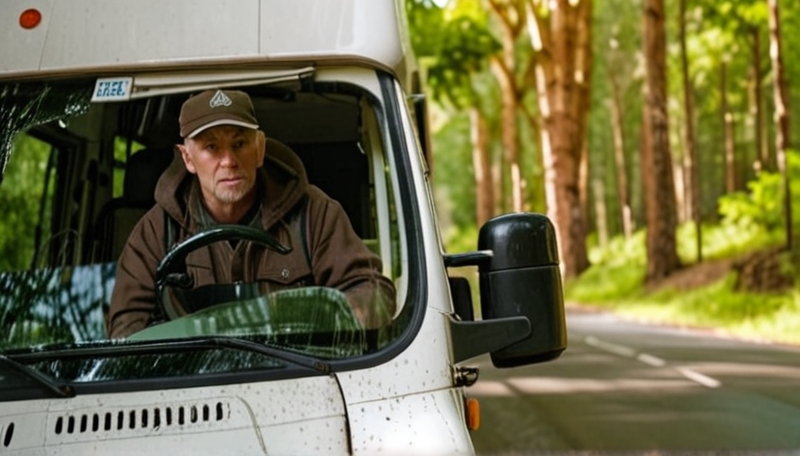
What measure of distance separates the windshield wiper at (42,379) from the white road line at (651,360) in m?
15.1

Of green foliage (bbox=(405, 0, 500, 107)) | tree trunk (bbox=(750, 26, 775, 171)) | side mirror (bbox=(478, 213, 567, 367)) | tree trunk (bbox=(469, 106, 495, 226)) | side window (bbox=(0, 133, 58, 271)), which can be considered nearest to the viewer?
side mirror (bbox=(478, 213, 567, 367))

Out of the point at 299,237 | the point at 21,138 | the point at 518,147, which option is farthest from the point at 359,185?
the point at 518,147

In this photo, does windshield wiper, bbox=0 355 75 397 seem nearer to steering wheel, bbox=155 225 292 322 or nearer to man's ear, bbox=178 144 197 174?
steering wheel, bbox=155 225 292 322

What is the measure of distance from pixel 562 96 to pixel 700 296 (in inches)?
342

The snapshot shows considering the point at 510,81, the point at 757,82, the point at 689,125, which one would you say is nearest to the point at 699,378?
the point at 510,81

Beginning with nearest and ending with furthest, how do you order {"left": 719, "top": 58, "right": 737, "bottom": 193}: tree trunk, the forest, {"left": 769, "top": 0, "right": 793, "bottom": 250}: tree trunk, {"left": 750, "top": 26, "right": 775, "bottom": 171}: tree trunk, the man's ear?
the man's ear, the forest, {"left": 769, "top": 0, "right": 793, "bottom": 250}: tree trunk, {"left": 750, "top": 26, "right": 775, "bottom": 171}: tree trunk, {"left": 719, "top": 58, "right": 737, "bottom": 193}: tree trunk

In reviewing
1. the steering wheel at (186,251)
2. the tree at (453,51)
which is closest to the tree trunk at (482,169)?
the tree at (453,51)

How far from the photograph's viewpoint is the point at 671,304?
107 ft

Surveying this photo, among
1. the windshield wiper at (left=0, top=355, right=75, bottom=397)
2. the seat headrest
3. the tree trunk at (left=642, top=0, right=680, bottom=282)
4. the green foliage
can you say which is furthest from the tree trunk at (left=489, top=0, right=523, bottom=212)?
the windshield wiper at (left=0, top=355, right=75, bottom=397)

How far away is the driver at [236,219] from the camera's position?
407 centimetres

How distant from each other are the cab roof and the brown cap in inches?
4.0

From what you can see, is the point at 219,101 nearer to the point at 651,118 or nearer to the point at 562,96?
the point at 651,118

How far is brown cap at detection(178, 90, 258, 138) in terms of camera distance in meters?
4.14

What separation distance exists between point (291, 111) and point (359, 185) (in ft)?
0.99
